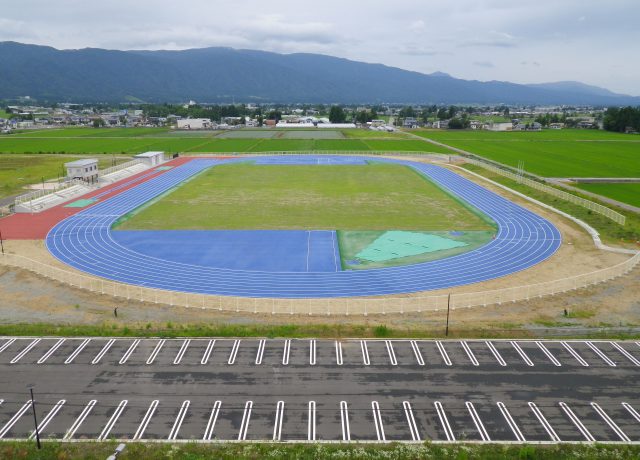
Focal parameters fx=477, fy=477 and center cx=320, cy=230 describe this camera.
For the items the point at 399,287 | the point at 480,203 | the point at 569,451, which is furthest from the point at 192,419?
the point at 480,203

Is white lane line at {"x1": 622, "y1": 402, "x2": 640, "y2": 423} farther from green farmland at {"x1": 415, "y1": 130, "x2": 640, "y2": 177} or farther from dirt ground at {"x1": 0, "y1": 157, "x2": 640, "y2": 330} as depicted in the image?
green farmland at {"x1": 415, "y1": 130, "x2": 640, "y2": 177}

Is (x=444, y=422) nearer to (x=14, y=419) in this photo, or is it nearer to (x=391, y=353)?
(x=391, y=353)

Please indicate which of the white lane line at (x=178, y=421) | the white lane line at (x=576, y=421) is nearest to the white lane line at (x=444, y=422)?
the white lane line at (x=576, y=421)

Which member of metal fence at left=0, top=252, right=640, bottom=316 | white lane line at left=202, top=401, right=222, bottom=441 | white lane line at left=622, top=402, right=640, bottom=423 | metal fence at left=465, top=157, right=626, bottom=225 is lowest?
white lane line at left=202, top=401, right=222, bottom=441

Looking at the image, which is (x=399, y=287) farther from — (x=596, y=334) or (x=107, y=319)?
(x=107, y=319)

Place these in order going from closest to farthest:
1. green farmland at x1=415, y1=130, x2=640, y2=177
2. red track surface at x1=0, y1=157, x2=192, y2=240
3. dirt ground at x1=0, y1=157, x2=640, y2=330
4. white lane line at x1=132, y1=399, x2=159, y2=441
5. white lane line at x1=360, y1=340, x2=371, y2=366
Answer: white lane line at x1=132, y1=399, x2=159, y2=441 → white lane line at x1=360, y1=340, x2=371, y2=366 → dirt ground at x1=0, y1=157, x2=640, y2=330 → red track surface at x1=0, y1=157, x2=192, y2=240 → green farmland at x1=415, y1=130, x2=640, y2=177

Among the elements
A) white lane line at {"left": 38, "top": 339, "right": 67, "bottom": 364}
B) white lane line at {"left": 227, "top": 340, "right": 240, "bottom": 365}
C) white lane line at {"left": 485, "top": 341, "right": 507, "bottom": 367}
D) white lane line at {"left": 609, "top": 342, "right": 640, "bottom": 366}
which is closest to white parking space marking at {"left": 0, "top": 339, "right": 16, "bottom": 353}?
white lane line at {"left": 38, "top": 339, "right": 67, "bottom": 364}
